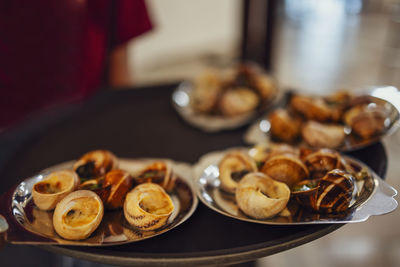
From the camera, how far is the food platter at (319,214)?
0.52 m

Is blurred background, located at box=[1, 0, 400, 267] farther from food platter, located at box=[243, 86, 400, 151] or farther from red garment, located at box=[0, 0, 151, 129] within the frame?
food platter, located at box=[243, 86, 400, 151]

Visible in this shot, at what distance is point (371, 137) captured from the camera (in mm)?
733

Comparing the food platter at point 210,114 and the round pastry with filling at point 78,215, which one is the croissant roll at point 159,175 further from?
the food platter at point 210,114

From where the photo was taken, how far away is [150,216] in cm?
53

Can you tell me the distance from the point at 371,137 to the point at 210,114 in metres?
0.34

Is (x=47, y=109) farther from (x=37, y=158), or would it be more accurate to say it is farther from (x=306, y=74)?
(x=306, y=74)

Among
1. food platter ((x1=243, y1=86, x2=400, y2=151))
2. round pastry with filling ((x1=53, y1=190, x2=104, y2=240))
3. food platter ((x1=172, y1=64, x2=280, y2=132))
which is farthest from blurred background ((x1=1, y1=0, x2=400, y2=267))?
round pastry with filling ((x1=53, y1=190, x2=104, y2=240))

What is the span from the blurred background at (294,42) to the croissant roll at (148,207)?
1781mm

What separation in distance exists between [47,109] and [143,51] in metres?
1.91

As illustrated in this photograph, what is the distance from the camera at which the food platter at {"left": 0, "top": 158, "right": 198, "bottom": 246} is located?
51 centimetres

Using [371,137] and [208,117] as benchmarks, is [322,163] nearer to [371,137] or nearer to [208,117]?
[371,137]

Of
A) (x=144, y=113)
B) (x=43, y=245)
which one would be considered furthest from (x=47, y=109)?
(x=43, y=245)

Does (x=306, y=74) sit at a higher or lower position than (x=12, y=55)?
lower

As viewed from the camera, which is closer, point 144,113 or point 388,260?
point 144,113
